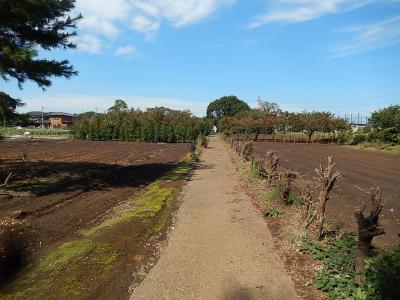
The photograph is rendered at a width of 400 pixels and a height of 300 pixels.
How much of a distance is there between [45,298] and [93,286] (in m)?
0.72

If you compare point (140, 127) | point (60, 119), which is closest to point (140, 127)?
point (140, 127)

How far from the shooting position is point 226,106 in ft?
533

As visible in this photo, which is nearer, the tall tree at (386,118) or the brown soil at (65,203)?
the brown soil at (65,203)

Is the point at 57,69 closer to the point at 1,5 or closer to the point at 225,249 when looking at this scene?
the point at 1,5

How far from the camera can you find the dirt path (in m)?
6.45

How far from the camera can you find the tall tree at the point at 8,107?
15531 millimetres

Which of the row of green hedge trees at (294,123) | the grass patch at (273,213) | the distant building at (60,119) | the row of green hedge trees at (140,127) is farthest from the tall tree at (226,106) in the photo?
the grass patch at (273,213)

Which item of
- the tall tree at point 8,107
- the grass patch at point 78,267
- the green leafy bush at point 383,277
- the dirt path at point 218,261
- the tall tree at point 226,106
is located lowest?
the dirt path at point 218,261

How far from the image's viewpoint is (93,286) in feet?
21.4

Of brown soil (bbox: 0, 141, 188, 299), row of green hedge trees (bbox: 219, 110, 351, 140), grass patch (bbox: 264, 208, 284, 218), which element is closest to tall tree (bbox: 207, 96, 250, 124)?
row of green hedge trees (bbox: 219, 110, 351, 140)

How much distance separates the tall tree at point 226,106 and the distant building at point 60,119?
51159mm

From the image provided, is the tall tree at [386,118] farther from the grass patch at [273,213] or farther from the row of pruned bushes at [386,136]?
the grass patch at [273,213]

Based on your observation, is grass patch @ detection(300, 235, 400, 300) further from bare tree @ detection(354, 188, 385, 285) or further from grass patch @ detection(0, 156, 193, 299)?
grass patch @ detection(0, 156, 193, 299)

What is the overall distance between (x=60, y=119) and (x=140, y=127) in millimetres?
91442
